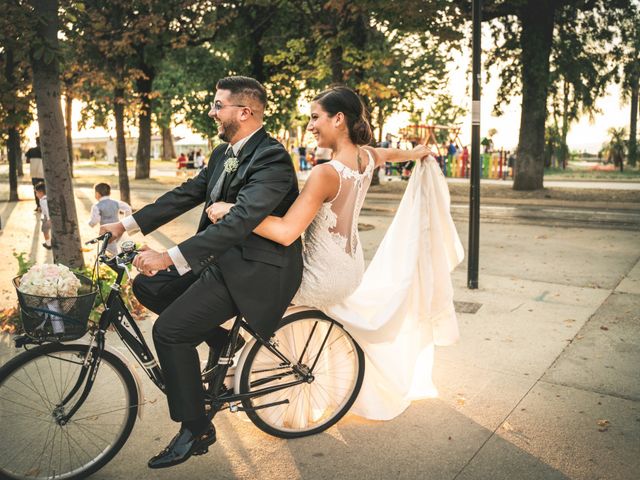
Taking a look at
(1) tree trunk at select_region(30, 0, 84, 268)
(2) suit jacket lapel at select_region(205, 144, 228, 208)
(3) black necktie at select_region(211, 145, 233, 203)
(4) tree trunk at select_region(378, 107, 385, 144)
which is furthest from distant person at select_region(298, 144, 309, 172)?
(3) black necktie at select_region(211, 145, 233, 203)

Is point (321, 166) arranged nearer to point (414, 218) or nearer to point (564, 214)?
point (414, 218)

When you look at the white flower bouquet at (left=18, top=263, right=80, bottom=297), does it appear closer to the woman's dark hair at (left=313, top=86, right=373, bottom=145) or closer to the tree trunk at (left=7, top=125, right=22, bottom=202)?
the woman's dark hair at (left=313, top=86, right=373, bottom=145)

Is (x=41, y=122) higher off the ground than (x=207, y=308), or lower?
higher

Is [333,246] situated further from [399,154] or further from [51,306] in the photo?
[51,306]

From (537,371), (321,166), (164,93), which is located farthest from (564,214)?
(164,93)

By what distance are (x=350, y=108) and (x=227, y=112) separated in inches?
27.0

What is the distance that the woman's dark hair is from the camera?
10.7 feet

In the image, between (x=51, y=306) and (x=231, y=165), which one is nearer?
(x=51, y=306)

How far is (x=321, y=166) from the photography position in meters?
3.16

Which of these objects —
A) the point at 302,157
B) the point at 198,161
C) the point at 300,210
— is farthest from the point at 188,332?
the point at 302,157

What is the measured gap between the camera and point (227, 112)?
3119mm

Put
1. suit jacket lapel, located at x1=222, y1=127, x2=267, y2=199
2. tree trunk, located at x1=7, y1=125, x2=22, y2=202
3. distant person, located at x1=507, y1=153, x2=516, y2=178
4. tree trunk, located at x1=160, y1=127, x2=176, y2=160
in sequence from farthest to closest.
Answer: tree trunk, located at x1=160, y1=127, x2=176, y2=160 → distant person, located at x1=507, y1=153, x2=516, y2=178 → tree trunk, located at x1=7, y1=125, x2=22, y2=202 → suit jacket lapel, located at x1=222, y1=127, x2=267, y2=199

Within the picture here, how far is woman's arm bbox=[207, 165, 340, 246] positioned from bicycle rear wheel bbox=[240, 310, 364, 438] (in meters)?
0.64

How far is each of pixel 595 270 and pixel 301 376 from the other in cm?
596
